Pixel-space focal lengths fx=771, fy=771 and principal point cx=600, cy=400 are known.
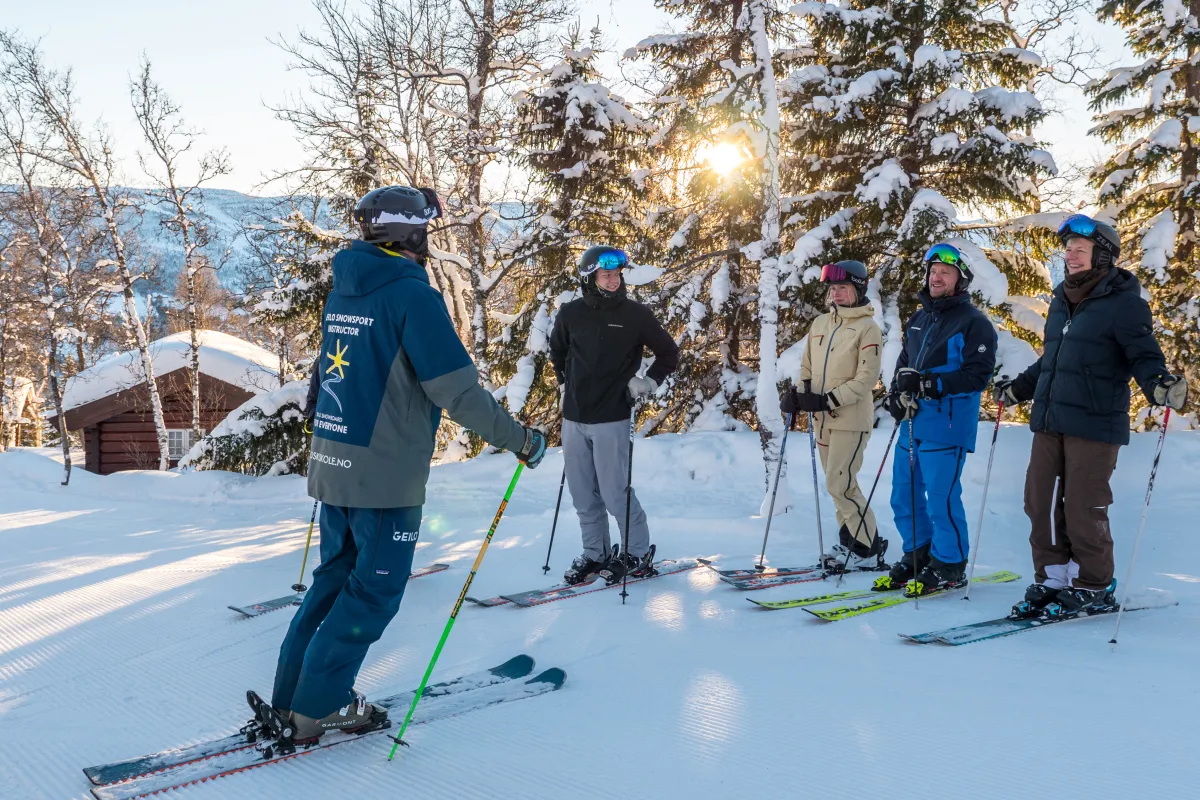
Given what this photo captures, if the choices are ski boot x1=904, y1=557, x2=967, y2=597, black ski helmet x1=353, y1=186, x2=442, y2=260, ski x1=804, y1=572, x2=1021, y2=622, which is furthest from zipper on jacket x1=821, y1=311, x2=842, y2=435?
black ski helmet x1=353, y1=186, x2=442, y2=260

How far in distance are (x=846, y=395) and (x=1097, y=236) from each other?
163cm

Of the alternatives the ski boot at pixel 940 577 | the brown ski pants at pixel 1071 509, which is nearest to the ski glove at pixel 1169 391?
the brown ski pants at pixel 1071 509

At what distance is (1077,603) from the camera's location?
405 cm

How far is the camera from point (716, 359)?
474 inches

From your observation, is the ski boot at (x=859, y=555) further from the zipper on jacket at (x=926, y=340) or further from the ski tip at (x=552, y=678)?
the ski tip at (x=552, y=678)

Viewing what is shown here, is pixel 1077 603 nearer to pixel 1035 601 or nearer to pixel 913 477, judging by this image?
pixel 1035 601

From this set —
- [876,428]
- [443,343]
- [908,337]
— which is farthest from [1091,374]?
[876,428]

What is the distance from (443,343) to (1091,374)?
10.9ft

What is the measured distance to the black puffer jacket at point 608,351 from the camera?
16.0ft

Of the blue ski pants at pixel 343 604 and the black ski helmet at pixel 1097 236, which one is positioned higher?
the black ski helmet at pixel 1097 236

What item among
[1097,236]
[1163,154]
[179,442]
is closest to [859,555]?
[1097,236]

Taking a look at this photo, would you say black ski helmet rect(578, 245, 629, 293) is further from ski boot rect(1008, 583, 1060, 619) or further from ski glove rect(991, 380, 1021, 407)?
ski boot rect(1008, 583, 1060, 619)

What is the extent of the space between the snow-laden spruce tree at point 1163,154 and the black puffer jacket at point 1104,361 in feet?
28.8

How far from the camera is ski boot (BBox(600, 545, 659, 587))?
16.4 ft
